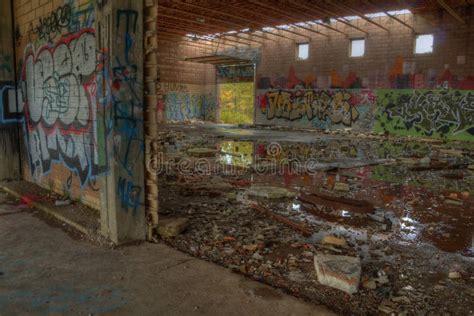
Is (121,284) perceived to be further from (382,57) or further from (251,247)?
(382,57)

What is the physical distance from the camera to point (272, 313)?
2734mm

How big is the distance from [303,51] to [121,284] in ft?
66.6

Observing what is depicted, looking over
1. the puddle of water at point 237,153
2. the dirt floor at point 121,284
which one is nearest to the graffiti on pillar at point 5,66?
the dirt floor at point 121,284

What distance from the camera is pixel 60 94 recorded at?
18.0 feet

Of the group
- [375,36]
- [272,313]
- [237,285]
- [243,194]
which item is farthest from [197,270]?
[375,36]

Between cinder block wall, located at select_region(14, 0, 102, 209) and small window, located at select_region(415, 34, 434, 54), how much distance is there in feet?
54.6

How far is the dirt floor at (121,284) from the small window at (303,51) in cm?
1924

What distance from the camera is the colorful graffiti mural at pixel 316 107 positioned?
1947 cm

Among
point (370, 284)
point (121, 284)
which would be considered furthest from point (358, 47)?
point (121, 284)

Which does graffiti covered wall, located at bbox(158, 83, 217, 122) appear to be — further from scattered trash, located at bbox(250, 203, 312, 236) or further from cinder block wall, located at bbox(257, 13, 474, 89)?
scattered trash, located at bbox(250, 203, 312, 236)

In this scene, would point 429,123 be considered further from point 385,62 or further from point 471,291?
point 471,291

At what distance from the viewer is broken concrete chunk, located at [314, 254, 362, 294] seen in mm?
3113

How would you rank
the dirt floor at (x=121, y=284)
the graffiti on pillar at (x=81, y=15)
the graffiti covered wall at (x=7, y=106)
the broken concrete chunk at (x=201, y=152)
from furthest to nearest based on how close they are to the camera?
1. the broken concrete chunk at (x=201, y=152)
2. the graffiti covered wall at (x=7, y=106)
3. the graffiti on pillar at (x=81, y=15)
4. the dirt floor at (x=121, y=284)

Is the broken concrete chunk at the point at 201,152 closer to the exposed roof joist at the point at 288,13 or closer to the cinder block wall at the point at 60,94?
the cinder block wall at the point at 60,94
